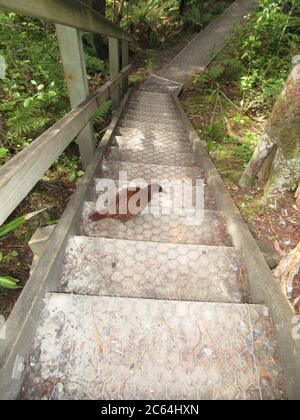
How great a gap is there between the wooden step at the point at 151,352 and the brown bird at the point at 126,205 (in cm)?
83

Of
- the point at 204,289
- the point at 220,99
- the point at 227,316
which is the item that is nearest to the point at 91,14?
the point at 204,289

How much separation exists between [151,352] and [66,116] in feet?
5.32

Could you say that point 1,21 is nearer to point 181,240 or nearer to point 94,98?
point 94,98

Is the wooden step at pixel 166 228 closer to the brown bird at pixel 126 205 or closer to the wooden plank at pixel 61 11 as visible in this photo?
the brown bird at pixel 126 205

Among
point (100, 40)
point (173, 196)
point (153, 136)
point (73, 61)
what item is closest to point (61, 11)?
point (73, 61)

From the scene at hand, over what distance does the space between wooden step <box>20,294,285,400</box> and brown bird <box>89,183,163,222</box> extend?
2.71 ft

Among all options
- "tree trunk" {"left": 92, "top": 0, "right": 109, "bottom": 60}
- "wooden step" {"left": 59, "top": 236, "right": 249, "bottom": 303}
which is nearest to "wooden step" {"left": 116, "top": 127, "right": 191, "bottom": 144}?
"wooden step" {"left": 59, "top": 236, "right": 249, "bottom": 303}

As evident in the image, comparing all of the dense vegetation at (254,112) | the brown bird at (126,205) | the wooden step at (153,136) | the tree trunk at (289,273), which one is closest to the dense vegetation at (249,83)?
the dense vegetation at (254,112)

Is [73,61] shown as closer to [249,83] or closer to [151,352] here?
[151,352]

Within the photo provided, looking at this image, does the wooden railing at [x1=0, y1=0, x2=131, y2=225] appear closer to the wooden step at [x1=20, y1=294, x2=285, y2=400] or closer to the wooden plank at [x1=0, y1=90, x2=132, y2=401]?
the wooden plank at [x1=0, y1=90, x2=132, y2=401]

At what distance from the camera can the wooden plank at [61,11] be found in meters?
1.21

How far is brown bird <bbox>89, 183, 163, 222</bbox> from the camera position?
209cm

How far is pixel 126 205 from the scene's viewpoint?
2162mm

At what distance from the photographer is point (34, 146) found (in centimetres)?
126
